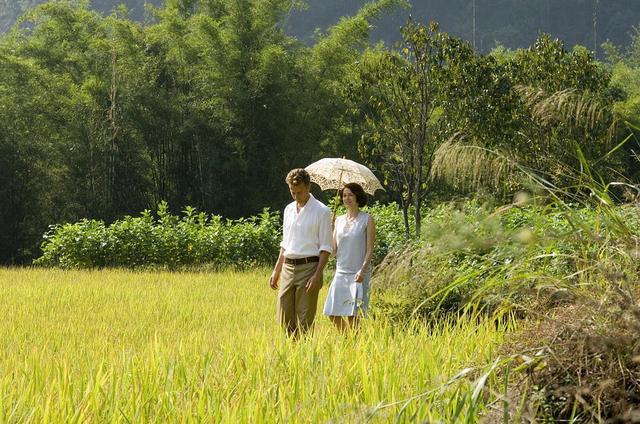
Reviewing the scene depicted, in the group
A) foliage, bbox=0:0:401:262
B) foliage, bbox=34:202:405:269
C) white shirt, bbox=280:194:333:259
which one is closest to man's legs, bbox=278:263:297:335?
white shirt, bbox=280:194:333:259

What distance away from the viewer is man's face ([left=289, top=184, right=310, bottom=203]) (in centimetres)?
591

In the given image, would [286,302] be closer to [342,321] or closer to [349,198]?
[342,321]

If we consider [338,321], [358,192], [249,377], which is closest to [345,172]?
[358,192]

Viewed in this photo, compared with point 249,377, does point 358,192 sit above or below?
above

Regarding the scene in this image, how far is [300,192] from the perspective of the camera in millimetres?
5949

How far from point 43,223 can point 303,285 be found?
19.1 meters

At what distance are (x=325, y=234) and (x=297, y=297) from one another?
500 mm

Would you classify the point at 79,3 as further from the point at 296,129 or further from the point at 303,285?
the point at 303,285

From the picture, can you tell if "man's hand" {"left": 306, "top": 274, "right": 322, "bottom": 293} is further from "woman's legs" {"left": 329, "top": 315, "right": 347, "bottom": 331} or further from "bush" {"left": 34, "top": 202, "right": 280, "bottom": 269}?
"bush" {"left": 34, "top": 202, "right": 280, "bottom": 269}

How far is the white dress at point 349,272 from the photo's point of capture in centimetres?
609

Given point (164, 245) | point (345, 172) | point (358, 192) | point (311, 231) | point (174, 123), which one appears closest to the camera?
point (311, 231)

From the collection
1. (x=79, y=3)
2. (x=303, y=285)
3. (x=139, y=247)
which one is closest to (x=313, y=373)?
(x=303, y=285)

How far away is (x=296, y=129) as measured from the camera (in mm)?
23219

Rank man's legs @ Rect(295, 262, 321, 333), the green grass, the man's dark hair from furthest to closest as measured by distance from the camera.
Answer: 1. man's legs @ Rect(295, 262, 321, 333)
2. the man's dark hair
3. the green grass
